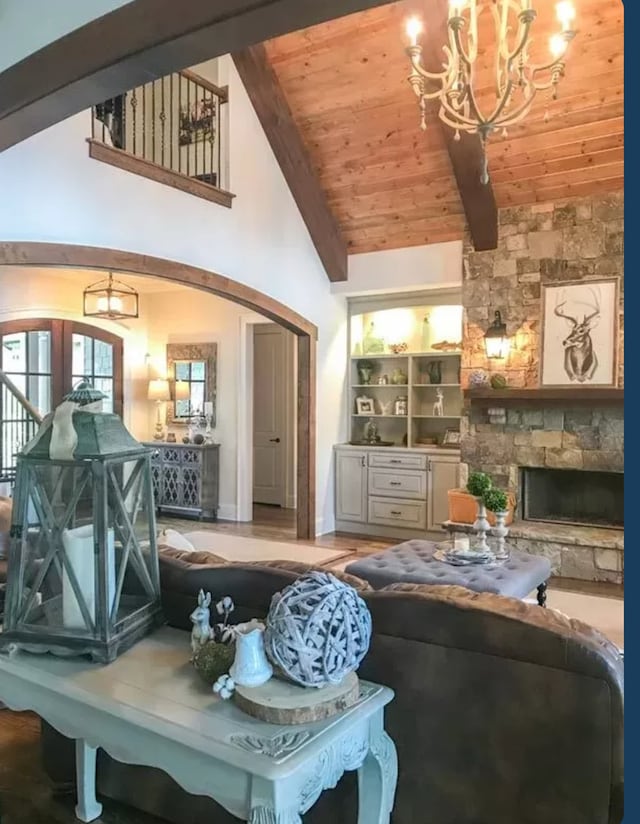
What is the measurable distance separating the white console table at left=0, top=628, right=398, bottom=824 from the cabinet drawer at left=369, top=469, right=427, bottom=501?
517cm

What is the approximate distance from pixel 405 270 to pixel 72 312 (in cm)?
377

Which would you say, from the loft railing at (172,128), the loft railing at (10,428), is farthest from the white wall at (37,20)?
the loft railing at (10,428)

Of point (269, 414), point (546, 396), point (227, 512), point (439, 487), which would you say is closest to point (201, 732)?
point (546, 396)

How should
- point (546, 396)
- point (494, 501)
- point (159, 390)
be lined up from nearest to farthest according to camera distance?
point (494, 501)
point (546, 396)
point (159, 390)

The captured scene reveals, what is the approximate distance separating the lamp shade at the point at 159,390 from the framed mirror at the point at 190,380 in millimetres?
169

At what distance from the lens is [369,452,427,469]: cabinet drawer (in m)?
6.96

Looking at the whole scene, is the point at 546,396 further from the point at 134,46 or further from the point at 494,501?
the point at 134,46

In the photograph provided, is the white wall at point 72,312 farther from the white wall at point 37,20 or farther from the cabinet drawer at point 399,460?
the white wall at point 37,20

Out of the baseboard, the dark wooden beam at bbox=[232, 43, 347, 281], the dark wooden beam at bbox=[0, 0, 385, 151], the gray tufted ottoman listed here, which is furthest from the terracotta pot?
the dark wooden beam at bbox=[0, 0, 385, 151]

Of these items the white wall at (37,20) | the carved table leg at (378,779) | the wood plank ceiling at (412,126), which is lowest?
the carved table leg at (378,779)

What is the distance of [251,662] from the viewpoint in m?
1.61

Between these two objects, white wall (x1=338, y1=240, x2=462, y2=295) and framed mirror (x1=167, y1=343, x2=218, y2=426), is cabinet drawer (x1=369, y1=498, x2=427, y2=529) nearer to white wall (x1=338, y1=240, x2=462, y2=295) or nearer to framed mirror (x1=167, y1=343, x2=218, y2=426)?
white wall (x1=338, y1=240, x2=462, y2=295)

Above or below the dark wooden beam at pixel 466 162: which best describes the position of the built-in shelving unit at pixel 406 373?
below

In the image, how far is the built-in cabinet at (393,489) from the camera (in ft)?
22.5
